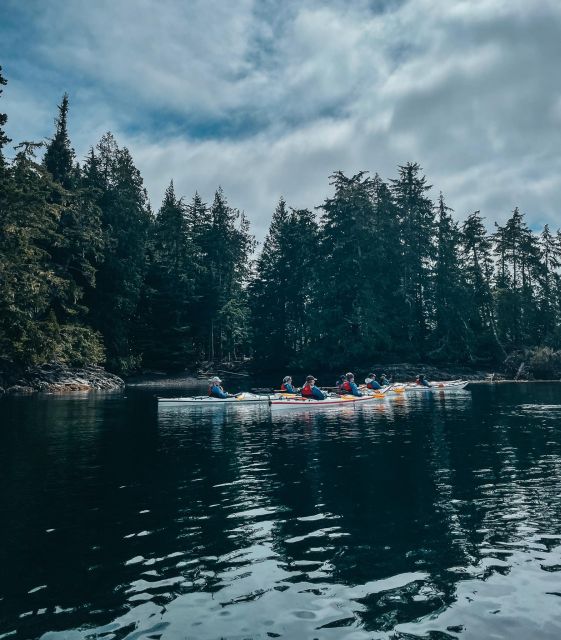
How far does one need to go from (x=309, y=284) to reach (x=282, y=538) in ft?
240

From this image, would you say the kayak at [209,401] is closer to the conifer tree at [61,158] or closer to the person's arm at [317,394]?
the person's arm at [317,394]

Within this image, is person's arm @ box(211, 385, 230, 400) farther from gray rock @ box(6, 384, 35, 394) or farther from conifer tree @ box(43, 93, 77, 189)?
conifer tree @ box(43, 93, 77, 189)

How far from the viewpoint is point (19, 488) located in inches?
516

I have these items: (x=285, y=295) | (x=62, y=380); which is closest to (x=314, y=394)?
(x=62, y=380)

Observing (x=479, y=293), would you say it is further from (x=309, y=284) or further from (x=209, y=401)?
(x=209, y=401)

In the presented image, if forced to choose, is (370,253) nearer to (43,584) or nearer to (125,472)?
(125,472)

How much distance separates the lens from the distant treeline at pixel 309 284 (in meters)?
62.4

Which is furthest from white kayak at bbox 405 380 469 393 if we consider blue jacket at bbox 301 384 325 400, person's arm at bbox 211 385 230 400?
person's arm at bbox 211 385 230 400

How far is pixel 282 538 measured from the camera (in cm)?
955

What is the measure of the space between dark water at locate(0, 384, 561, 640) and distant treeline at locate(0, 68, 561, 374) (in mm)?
43780

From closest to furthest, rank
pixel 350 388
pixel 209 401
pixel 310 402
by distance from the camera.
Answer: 1. pixel 310 402
2. pixel 209 401
3. pixel 350 388

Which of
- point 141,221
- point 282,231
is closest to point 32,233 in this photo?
point 141,221

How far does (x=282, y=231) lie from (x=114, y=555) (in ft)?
257

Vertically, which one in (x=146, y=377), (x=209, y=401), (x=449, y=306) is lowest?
(x=209, y=401)
